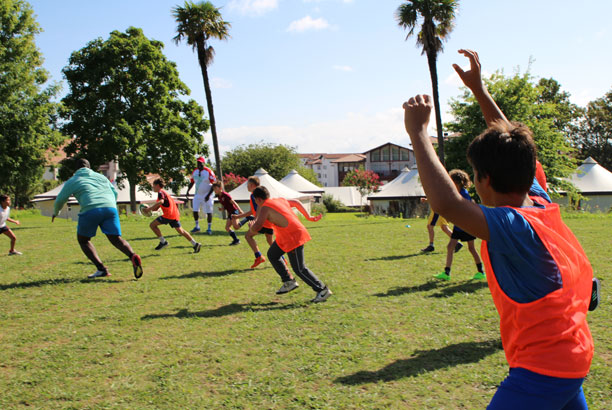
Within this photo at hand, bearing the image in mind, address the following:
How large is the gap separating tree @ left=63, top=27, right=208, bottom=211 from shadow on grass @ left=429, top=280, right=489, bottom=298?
29.5 meters

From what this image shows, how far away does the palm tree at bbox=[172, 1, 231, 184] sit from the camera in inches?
1007

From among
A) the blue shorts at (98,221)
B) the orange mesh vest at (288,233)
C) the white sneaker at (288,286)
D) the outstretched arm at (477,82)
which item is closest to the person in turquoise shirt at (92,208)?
the blue shorts at (98,221)

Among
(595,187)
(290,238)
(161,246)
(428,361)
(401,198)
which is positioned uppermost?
(595,187)

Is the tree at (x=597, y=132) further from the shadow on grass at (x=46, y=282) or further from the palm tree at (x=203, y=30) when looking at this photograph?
the shadow on grass at (x=46, y=282)

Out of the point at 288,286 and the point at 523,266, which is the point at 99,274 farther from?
the point at 523,266

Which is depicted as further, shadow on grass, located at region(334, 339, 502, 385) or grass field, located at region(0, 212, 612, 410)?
shadow on grass, located at region(334, 339, 502, 385)

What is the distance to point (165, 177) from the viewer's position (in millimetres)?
35875

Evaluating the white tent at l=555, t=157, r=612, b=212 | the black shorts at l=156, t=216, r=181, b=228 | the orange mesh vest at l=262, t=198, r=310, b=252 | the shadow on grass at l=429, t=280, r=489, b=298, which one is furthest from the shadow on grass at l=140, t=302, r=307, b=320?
the white tent at l=555, t=157, r=612, b=212

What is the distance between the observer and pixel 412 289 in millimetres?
7691

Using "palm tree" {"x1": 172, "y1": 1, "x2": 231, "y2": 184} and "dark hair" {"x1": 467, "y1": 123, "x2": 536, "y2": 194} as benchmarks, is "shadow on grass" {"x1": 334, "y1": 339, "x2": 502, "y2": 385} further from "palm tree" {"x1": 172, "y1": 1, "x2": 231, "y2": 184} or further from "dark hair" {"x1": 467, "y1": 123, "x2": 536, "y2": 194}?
"palm tree" {"x1": 172, "y1": 1, "x2": 231, "y2": 184}

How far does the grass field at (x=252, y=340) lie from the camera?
13.1ft

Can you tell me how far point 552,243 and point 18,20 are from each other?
1339 inches

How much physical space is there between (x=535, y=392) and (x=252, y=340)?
157 inches

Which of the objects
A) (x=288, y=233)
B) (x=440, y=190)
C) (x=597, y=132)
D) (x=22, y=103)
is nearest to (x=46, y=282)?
(x=288, y=233)
